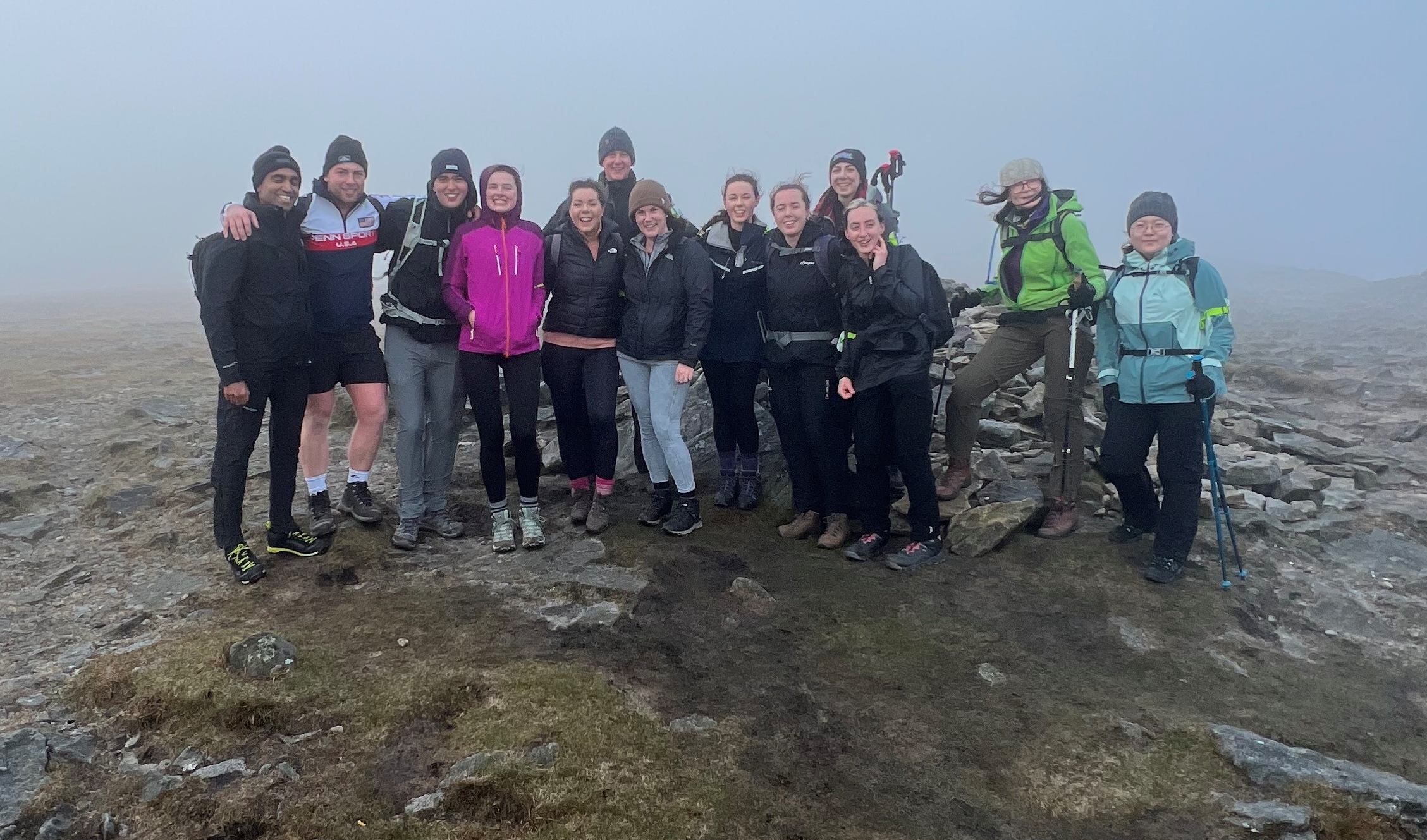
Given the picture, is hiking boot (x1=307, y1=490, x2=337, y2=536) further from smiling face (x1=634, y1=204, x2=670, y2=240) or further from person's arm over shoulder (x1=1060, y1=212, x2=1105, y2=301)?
person's arm over shoulder (x1=1060, y1=212, x2=1105, y2=301)

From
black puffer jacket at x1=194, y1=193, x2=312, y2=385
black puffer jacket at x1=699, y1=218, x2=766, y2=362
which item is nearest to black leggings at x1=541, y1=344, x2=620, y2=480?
black puffer jacket at x1=699, y1=218, x2=766, y2=362

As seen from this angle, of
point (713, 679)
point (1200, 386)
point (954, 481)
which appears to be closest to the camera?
point (713, 679)

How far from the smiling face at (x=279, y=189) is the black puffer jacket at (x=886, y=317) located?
4.40 metres

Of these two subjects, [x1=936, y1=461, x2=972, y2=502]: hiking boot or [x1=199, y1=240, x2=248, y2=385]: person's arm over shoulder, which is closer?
[x1=199, y1=240, x2=248, y2=385]: person's arm over shoulder

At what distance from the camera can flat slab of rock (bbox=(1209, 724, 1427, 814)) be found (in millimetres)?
3977

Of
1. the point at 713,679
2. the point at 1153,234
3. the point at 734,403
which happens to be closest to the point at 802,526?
the point at 734,403

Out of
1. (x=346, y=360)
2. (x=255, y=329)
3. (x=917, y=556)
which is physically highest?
(x=255, y=329)

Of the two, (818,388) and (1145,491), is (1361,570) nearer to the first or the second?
(1145,491)

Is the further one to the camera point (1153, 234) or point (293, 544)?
point (293, 544)

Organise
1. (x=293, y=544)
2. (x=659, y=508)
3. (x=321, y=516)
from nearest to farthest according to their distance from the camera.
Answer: (x=293, y=544) → (x=321, y=516) → (x=659, y=508)

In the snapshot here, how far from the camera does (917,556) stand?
700 cm

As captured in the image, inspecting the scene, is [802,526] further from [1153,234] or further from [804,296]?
[1153,234]

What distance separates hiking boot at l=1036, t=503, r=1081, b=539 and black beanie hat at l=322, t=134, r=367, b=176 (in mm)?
6870

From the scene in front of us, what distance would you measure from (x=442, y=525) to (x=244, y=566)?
65.8 inches
